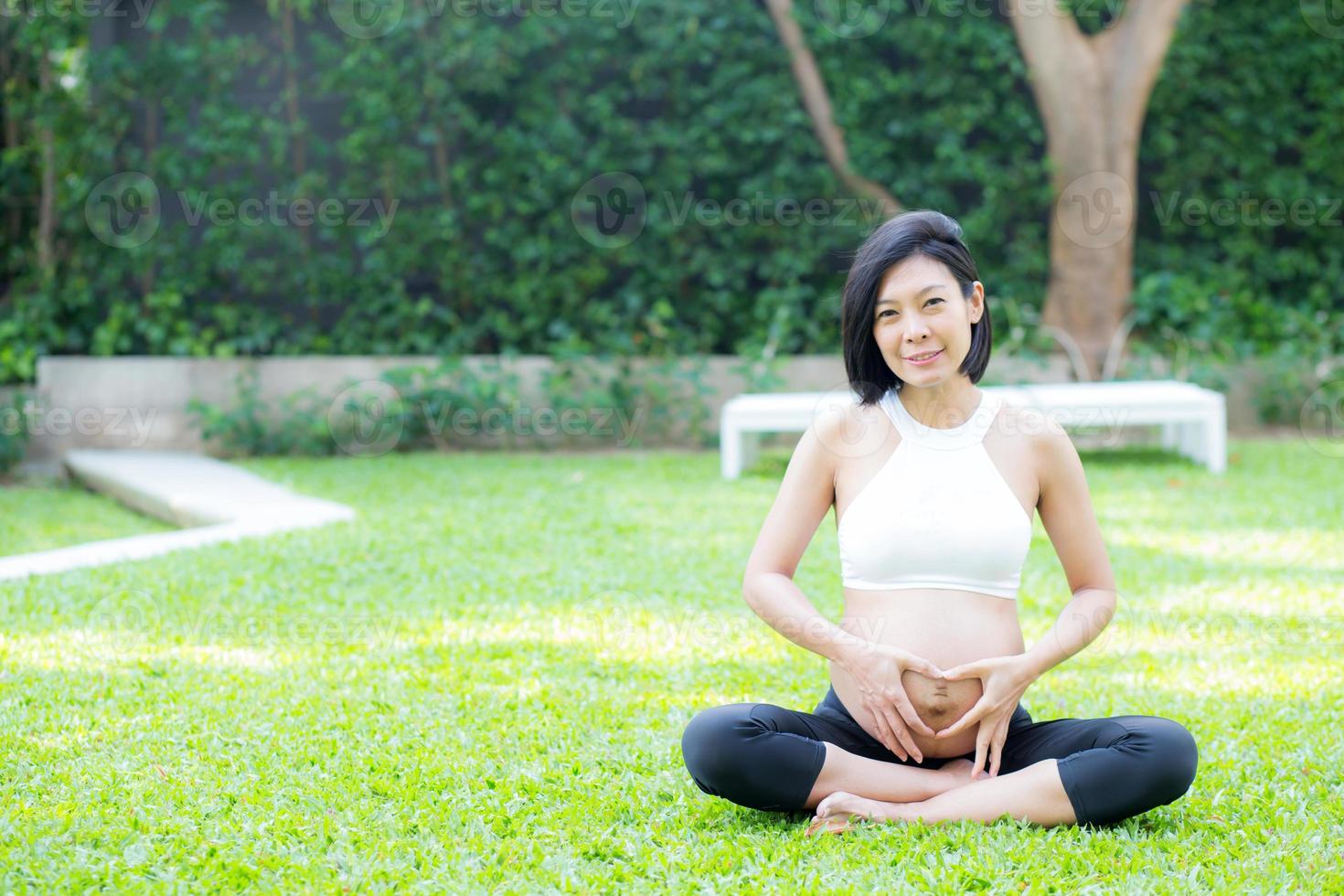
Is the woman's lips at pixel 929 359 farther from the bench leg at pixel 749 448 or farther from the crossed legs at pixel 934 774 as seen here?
the bench leg at pixel 749 448

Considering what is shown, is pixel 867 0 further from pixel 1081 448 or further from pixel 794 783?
pixel 794 783

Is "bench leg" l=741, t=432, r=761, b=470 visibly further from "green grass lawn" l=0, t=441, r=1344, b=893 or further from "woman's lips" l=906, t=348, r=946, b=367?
"woman's lips" l=906, t=348, r=946, b=367

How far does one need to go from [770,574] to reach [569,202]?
671cm

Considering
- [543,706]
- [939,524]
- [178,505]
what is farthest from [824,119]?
[939,524]

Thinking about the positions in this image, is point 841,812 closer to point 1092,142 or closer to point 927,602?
point 927,602

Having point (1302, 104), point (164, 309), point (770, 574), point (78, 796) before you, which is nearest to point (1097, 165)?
point (1302, 104)

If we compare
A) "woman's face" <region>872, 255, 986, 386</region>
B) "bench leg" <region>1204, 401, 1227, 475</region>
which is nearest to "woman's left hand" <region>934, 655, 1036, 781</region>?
"woman's face" <region>872, 255, 986, 386</region>

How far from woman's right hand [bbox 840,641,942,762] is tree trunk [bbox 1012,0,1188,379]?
654 cm

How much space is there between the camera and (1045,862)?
211 cm

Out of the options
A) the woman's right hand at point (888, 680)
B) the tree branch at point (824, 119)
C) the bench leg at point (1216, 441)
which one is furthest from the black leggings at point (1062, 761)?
the tree branch at point (824, 119)

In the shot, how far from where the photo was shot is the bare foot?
7.36 feet

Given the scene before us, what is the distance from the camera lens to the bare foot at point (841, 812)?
224cm

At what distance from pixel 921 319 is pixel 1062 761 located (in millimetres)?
793

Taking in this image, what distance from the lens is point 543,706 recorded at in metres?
3.05
